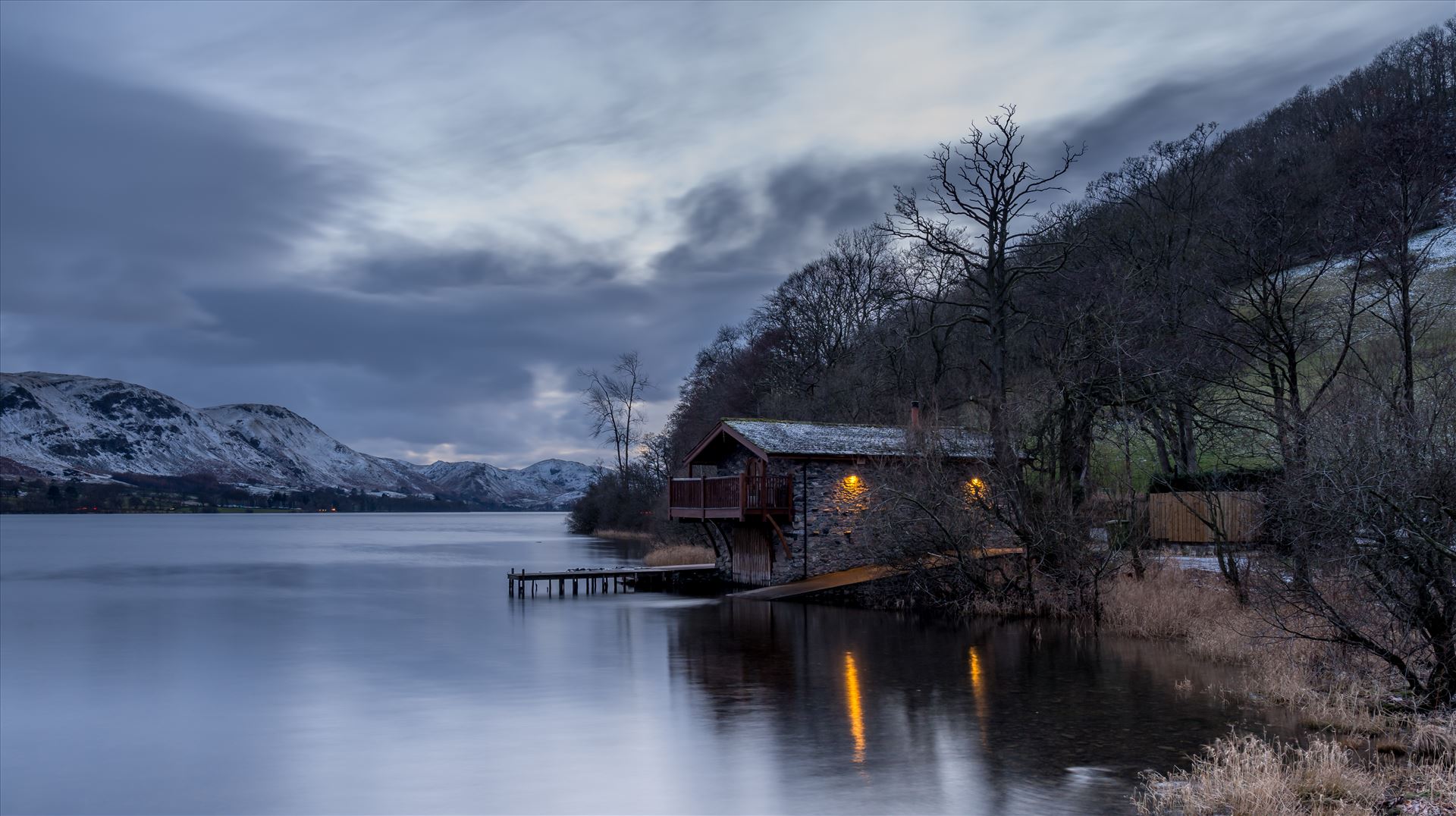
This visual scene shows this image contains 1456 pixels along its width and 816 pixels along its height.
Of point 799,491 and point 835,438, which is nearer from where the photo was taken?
point 799,491

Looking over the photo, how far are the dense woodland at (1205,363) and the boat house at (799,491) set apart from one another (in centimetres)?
306

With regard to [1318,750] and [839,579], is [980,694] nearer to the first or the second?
[1318,750]

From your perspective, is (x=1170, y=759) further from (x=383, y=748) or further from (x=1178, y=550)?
(x=1178, y=550)

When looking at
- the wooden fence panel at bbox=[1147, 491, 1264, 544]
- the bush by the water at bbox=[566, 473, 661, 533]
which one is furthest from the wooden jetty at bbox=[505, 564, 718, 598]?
the bush by the water at bbox=[566, 473, 661, 533]

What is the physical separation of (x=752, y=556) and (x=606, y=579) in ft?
27.6

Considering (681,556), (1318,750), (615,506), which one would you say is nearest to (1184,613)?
(1318,750)

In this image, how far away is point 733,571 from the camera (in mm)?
37281

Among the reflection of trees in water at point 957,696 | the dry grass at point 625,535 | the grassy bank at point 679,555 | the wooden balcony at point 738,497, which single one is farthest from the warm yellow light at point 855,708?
the dry grass at point 625,535

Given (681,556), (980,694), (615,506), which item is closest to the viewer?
(980,694)

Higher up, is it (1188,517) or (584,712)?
(1188,517)

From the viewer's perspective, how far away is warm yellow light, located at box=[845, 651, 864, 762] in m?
13.6

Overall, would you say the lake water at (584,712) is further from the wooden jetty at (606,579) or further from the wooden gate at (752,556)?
the wooden jetty at (606,579)

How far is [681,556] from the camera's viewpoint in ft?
152

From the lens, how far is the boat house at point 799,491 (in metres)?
32.5
